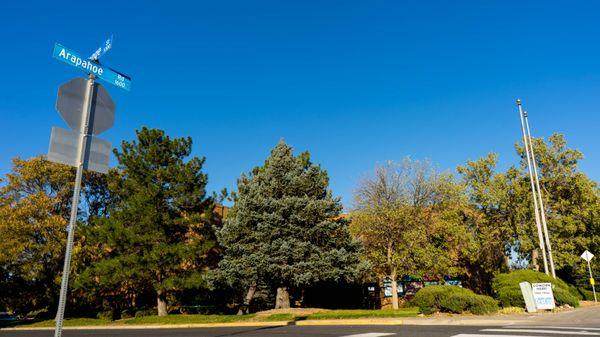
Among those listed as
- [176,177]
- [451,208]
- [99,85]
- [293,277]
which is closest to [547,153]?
[451,208]

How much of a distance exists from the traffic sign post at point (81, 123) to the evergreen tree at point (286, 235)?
64.2ft

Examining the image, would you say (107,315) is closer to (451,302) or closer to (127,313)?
(127,313)

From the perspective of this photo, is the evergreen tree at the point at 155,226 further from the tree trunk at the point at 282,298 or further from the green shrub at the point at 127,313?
the tree trunk at the point at 282,298

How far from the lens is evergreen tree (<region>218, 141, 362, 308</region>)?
79.0 ft

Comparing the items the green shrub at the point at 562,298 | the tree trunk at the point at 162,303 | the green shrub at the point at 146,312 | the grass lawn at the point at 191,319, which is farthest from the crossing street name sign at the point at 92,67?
the green shrub at the point at 146,312

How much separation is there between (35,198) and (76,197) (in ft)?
93.7

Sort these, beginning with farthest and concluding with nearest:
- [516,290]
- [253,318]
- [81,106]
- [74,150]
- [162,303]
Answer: [162,303], [253,318], [516,290], [81,106], [74,150]

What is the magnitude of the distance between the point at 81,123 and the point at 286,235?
20769 millimetres

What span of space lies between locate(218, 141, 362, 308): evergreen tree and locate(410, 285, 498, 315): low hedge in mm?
7115

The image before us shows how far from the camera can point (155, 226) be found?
84.3 ft

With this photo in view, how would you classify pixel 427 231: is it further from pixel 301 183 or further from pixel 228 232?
pixel 228 232

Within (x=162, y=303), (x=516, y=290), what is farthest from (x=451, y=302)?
(x=162, y=303)

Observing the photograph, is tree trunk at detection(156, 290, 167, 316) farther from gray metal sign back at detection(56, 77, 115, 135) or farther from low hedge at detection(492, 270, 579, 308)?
gray metal sign back at detection(56, 77, 115, 135)

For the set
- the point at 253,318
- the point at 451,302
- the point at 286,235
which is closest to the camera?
the point at 451,302
